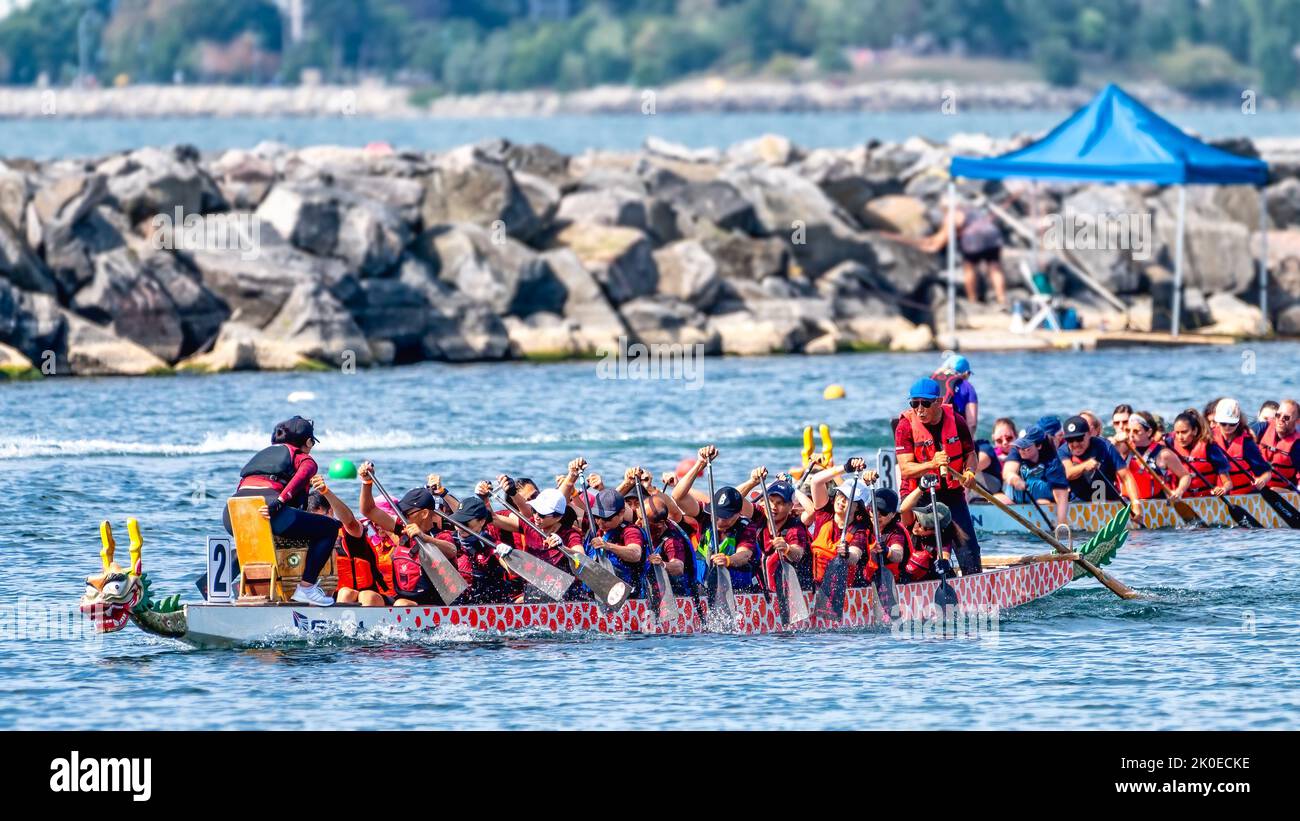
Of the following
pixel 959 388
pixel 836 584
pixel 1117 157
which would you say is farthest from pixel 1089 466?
pixel 1117 157

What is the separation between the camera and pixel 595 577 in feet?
68.1

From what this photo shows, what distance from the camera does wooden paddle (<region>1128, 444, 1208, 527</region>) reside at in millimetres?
28047

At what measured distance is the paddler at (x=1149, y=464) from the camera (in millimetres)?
27969

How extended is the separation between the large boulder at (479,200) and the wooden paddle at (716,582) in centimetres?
2707

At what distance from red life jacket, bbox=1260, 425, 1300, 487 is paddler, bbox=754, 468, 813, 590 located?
9.42 meters

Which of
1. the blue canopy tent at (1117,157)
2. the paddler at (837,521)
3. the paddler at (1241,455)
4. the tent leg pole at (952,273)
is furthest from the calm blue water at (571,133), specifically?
the paddler at (837,521)

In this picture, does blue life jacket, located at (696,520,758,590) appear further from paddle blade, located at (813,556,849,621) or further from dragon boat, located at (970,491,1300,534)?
dragon boat, located at (970,491,1300,534)

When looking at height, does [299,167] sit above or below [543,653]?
above

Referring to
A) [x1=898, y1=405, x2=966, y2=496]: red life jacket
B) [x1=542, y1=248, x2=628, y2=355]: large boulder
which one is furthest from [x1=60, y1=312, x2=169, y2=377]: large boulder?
[x1=898, y1=405, x2=966, y2=496]: red life jacket

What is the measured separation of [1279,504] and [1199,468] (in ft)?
3.77
